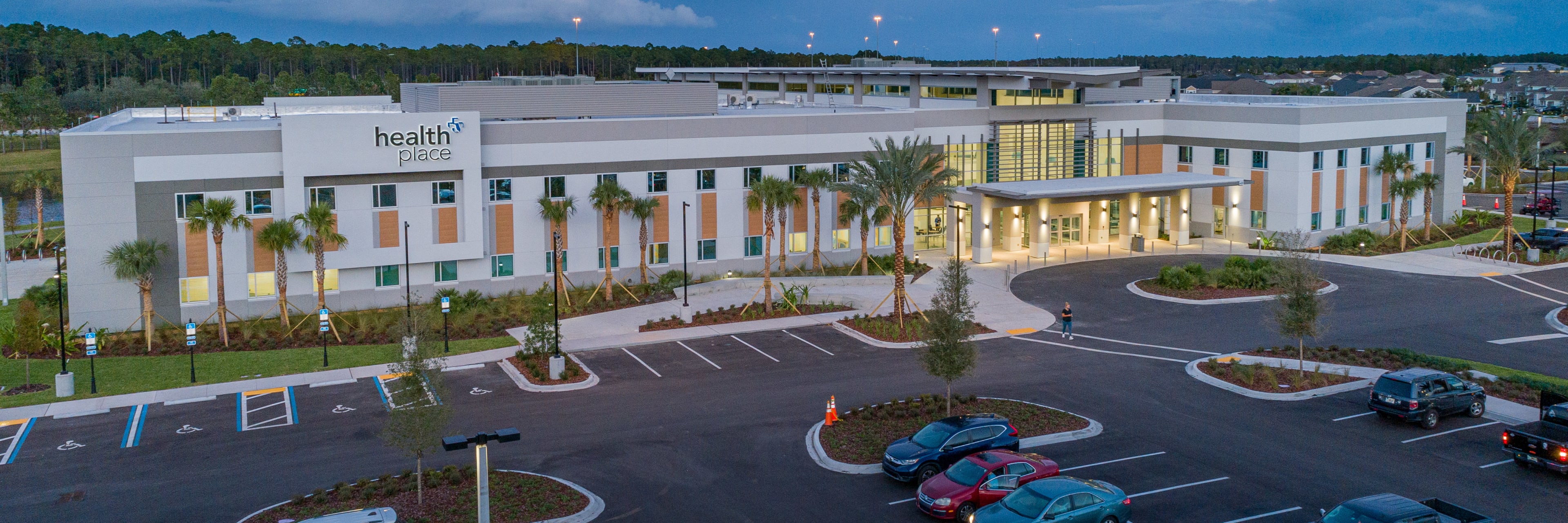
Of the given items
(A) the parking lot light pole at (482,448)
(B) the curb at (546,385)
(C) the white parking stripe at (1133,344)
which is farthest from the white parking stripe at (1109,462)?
(B) the curb at (546,385)

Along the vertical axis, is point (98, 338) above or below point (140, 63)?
below

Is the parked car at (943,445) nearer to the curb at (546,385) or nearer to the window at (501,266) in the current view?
the curb at (546,385)

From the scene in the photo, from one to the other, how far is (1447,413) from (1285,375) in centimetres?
527

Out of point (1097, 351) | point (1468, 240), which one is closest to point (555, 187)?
point (1097, 351)

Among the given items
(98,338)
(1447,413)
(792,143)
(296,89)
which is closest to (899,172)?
(792,143)

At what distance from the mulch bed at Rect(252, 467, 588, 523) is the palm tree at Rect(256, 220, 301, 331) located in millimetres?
19919

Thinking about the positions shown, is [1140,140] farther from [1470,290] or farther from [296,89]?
[296,89]

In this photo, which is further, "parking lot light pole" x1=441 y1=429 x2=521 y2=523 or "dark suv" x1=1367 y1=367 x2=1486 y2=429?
"dark suv" x1=1367 y1=367 x2=1486 y2=429

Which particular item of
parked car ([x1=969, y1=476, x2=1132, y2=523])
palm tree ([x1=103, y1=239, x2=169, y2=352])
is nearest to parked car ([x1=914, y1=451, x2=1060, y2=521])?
parked car ([x1=969, y1=476, x2=1132, y2=523])

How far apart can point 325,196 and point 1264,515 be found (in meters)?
36.0

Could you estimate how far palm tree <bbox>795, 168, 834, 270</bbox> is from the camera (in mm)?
53375

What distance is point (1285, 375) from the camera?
115ft

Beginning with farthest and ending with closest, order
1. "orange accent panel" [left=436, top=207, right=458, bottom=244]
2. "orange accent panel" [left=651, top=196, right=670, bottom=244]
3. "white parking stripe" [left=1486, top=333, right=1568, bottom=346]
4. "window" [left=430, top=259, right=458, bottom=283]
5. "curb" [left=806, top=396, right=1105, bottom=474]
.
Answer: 1. "orange accent panel" [left=651, top=196, right=670, bottom=244]
2. "window" [left=430, top=259, right=458, bottom=283]
3. "orange accent panel" [left=436, top=207, right=458, bottom=244]
4. "white parking stripe" [left=1486, top=333, right=1568, bottom=346]
5. "curb" [left=806, top=396, right=1105, bottom=474]

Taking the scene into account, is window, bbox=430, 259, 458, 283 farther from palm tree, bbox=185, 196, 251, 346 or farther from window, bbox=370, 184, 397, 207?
palm tree, bbox=185, 196, 251, 346
